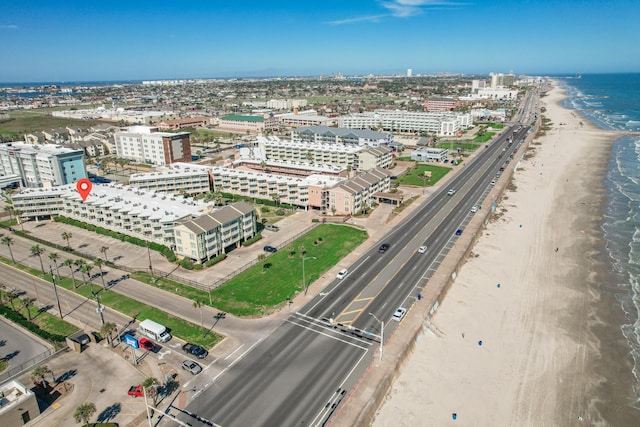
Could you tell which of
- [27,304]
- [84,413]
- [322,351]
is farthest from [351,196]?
[84,413]

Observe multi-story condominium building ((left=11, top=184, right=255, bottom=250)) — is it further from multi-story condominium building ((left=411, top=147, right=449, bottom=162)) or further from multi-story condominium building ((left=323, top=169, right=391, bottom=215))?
multi-story condominium building ((left=411, top=147, right=449, bottom=162))

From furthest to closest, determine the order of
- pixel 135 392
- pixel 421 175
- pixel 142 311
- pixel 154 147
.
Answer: pixel 154 147 < pixel 421 175 < pixel 142 311 < pixel 135 392

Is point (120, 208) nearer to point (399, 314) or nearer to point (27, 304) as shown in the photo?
point (27, 304)

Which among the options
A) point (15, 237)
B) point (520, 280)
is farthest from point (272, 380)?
point (15, 237)

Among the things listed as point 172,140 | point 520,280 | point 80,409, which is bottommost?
point 520,280

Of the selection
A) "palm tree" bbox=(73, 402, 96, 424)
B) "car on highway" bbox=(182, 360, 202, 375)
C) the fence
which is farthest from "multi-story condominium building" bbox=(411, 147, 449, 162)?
"palm tree" bbox=(73, 402, 96, 424)

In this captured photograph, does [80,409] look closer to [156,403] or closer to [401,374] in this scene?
[156,403]
